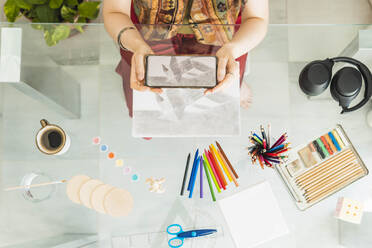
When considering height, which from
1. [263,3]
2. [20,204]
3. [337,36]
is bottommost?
[20,204]

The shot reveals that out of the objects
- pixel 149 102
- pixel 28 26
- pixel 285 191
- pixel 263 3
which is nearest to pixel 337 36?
pixel 263 3

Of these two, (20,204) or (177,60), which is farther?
(20,204)

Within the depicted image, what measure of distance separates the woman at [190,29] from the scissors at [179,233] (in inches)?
16.7

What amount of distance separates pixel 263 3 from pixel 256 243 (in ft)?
2.62

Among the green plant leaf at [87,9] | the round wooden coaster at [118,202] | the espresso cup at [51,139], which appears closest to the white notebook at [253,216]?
the round wooden coaster at [118,202]

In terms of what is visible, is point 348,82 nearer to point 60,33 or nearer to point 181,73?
point 181,73

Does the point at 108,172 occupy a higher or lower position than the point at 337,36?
lower

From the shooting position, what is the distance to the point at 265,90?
943 millimetres

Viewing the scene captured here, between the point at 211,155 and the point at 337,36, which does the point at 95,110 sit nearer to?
the point at 211,155

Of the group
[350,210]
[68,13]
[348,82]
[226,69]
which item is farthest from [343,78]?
[68,13]

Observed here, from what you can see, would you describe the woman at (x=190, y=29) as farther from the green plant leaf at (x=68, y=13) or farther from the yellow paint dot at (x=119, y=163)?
the green plant leaf at (x=68, y=13)

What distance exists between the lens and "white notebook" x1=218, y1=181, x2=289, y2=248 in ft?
3.00

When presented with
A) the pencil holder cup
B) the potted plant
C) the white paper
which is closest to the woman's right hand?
the white paper

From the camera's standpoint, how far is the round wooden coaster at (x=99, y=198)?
85 centimetres
